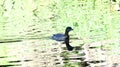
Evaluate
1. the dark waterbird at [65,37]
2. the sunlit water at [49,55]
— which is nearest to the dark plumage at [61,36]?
the dark waterbird at [65,37]

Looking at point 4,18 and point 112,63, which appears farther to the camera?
point 4,18

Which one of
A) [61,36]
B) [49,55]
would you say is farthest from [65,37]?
[49,55]

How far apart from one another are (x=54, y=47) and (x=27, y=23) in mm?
3439

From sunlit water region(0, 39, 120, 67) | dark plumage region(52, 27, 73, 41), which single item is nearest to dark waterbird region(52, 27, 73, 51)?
dark plumage region(52, 27, 73, 41)

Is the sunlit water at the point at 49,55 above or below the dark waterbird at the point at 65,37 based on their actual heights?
below

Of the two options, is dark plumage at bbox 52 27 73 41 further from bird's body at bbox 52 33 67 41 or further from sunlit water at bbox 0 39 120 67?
sunlit water at bbox 0 39 120 67

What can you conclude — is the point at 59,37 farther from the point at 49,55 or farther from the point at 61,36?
the point at 49,55

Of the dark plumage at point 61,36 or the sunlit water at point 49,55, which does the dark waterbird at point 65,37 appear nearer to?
the dark plumage at point 61,36

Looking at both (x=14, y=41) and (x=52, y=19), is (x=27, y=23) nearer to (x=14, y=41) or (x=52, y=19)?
(x=52, y=19)

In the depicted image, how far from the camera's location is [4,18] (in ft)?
54.2

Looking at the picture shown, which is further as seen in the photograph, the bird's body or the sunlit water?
the bird's body

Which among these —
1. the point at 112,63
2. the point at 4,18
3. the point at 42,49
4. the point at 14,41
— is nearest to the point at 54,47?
the point at 42,49

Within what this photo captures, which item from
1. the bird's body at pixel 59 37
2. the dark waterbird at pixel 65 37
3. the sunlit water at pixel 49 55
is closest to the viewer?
the sunlit water at pixel 49 55

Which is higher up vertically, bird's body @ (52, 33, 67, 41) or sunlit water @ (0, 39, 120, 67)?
bird's body @ (52, 33, 67, 41)
